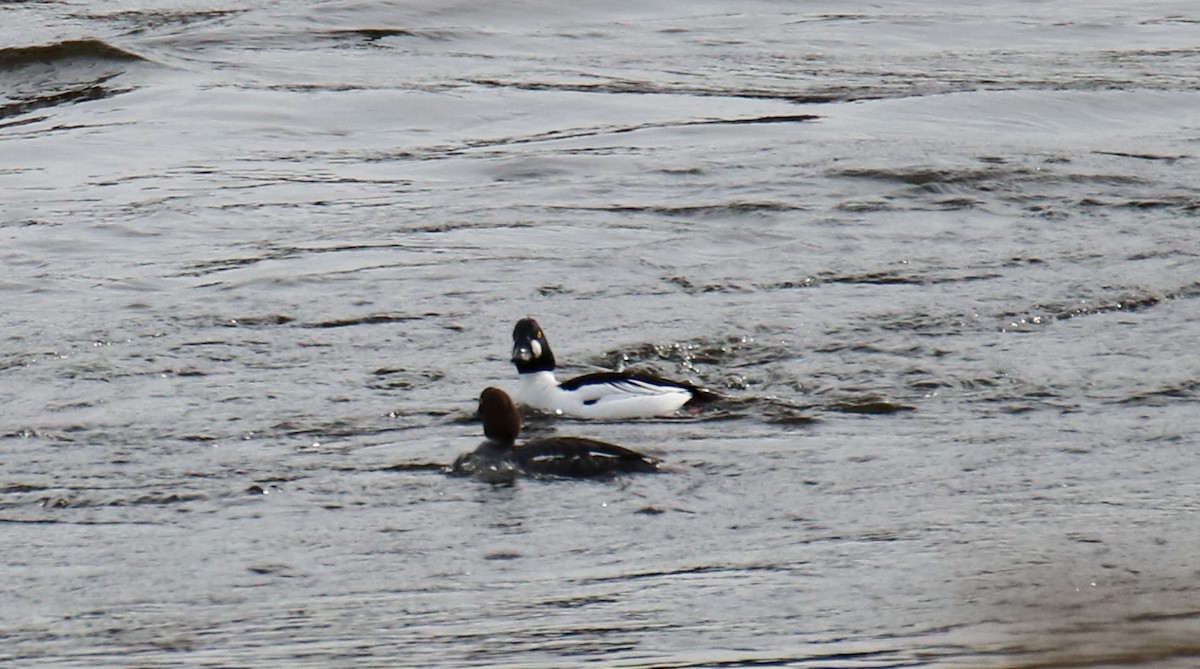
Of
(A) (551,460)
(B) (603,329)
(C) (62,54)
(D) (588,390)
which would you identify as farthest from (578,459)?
(C) (62,54)

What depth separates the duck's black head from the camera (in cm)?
1038

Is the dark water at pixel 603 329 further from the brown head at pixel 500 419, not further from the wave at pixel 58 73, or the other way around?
the brown head at pixel 500 419

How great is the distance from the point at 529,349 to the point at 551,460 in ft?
5.03

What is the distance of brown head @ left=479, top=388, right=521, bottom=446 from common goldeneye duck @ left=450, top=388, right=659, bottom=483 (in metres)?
0.05

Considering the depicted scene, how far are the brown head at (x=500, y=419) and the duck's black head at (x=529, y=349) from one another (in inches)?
36.4

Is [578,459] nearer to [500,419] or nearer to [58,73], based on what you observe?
[500,419]

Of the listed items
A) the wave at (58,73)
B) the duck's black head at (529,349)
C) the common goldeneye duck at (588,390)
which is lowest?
the common goldeneye duck at (588,390)

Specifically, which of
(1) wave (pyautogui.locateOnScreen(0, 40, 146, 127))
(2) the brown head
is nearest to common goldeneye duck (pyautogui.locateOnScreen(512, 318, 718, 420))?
(2) the brown head

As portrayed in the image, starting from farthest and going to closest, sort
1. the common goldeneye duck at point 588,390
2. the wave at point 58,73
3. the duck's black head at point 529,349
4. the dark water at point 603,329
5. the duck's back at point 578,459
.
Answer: the wave at point 58,73
the duck's black head at point 529,349
the common goldeneye duck at point 588,390
the duck's back at point 578,459
the dark water at point 603,329

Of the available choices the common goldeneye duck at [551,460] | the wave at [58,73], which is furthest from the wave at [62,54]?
the common goldeneye duck at [551,460]

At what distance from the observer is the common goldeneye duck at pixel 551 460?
8812 millimetres

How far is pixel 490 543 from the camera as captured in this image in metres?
7.95

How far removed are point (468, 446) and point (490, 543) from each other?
1648 mm

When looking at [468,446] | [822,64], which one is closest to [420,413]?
[468,446]
